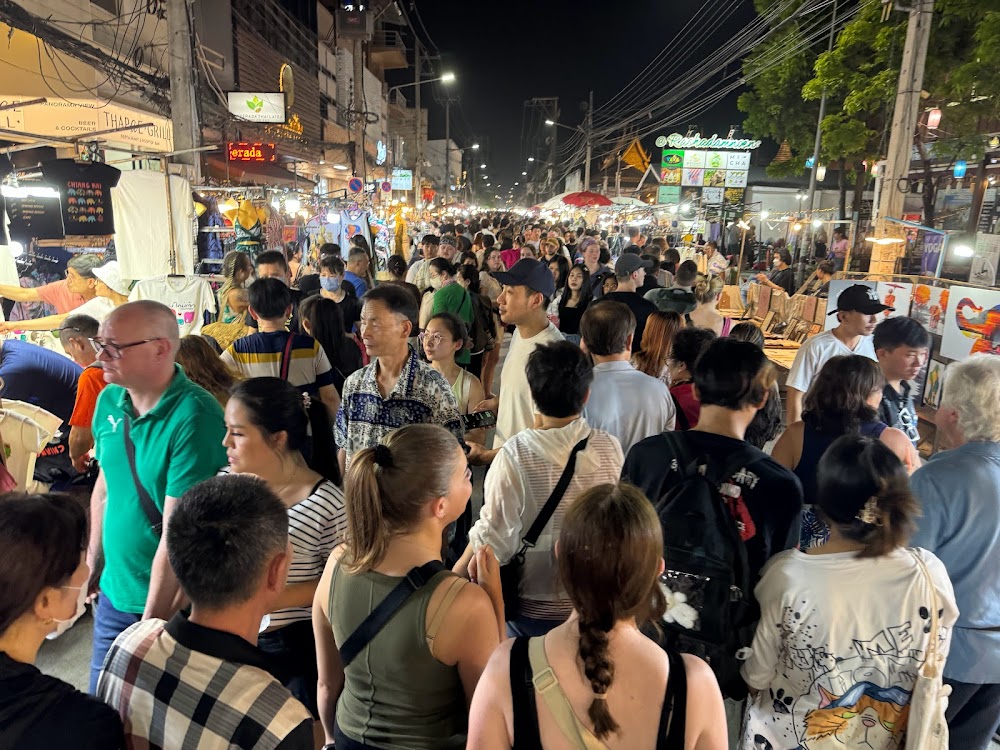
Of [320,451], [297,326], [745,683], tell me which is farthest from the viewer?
[297,326]

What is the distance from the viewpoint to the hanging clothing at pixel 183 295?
6.68 metres

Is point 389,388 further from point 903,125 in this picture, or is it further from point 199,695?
point 903,125

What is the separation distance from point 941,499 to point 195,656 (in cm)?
259

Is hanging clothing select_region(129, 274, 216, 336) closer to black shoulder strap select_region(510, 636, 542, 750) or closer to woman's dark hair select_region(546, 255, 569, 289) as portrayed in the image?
woman's dark hair select_region(546, 255, 569, 289)

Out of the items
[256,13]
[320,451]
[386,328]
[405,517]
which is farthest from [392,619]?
[256,13]

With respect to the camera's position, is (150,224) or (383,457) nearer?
(383,457)

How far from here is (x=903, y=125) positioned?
9.67 meters

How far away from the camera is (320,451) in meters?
3.32

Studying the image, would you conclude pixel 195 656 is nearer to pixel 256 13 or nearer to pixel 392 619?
pixel 392 619

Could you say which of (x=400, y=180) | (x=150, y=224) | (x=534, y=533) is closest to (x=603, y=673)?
(x=534, y=533)

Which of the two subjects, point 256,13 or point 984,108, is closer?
point 984,108

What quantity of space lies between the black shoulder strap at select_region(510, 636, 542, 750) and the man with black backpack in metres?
0.93

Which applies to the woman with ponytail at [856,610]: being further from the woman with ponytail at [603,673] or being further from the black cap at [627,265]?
the black cap at [627,265]

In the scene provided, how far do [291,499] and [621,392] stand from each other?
1733mm
